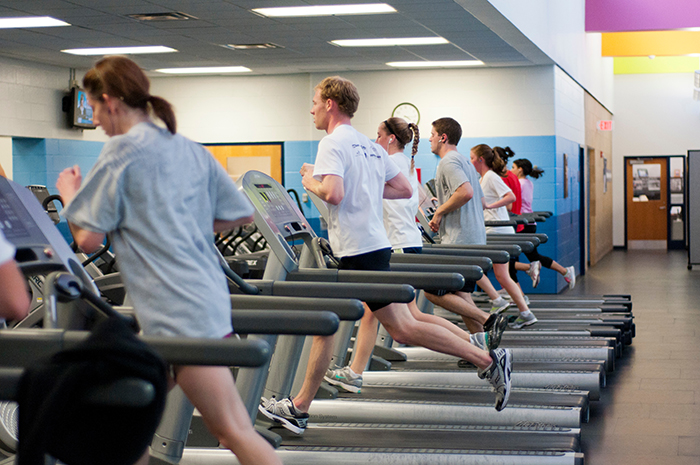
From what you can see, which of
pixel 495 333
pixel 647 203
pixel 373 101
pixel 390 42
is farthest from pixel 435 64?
pixel 647 203

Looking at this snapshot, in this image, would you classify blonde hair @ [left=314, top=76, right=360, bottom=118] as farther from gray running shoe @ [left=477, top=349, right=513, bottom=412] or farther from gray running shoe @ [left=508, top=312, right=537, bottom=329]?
gray running shoe @ [left=508, top=312, right=537, bottom=329]

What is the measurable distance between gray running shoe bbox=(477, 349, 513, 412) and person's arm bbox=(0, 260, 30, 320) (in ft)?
7.89

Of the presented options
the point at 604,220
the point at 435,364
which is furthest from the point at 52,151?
the point at 604,220

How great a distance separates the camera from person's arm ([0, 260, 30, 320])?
1.22 meters

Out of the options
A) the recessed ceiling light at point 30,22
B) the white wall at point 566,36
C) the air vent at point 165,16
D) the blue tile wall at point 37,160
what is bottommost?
the blue tile wall at point 37,160

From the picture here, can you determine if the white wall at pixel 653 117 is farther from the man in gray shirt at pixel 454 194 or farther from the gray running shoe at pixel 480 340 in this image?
the gray running shoe at pixel 480 340

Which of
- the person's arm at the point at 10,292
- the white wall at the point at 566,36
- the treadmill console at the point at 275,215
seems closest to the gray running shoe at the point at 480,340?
the treadmill console at the point at 275,215

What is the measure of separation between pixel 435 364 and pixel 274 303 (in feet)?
8.49

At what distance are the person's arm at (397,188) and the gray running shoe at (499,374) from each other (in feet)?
2.53

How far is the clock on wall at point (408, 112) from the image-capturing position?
8727 millimetres

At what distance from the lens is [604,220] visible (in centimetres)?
1401

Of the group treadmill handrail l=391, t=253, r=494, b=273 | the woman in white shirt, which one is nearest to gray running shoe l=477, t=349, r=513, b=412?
treadmill handrail l=391, t=253, r=494, b=273

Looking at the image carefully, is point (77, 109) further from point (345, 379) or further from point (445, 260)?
point (445, 260)

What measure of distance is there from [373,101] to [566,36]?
2.33 m
